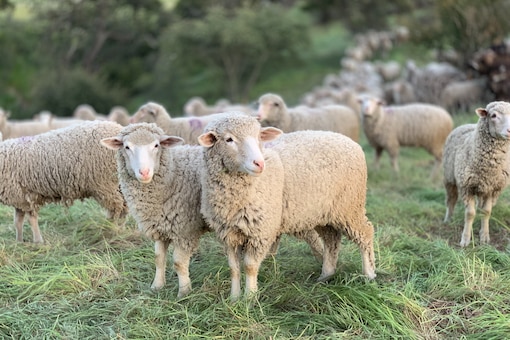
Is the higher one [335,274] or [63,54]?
[335,274]

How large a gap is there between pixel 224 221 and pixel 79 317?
1.13 meters

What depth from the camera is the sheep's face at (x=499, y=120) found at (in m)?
4.32

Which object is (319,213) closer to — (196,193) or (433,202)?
(196,193)

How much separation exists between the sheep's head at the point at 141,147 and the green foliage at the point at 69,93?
22.9 metres

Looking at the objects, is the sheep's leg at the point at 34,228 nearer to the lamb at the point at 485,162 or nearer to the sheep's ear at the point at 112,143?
the sheep's ear at the point at 112,143

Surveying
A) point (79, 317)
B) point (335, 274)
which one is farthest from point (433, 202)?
point (79, 317)

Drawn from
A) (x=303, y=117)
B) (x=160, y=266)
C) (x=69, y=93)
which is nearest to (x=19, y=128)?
(x=303, y=117)

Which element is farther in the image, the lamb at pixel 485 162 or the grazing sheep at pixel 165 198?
the lamb at pixel 485 162

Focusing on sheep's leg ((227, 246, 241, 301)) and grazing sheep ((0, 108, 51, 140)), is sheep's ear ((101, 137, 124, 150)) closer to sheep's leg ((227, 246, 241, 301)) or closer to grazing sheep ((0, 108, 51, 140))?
sheep's leg ((227, 246, 241, 301))

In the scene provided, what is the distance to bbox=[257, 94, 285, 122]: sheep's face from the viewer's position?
22.4 feet

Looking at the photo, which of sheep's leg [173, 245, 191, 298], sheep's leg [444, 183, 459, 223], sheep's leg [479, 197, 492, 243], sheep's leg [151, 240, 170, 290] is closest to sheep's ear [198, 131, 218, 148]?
sheep's leg [173, 245, 191, 298]

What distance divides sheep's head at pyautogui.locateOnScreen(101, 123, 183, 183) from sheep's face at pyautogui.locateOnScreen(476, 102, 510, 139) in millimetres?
2659

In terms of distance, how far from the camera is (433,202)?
20.7 feet

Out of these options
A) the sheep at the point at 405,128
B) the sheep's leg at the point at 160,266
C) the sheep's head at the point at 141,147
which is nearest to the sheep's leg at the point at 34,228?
the sheep's leg at the point at 160,266
